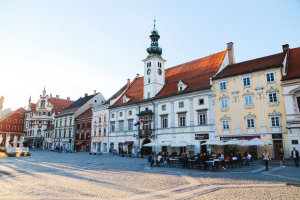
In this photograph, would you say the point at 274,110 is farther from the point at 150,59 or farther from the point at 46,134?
the point at 46,134

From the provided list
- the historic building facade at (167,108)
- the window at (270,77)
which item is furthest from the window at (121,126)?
→ the window at (270,77)

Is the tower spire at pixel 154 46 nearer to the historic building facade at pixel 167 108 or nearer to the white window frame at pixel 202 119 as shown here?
the historic building facade at pixel 167 108

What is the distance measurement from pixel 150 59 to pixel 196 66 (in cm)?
875

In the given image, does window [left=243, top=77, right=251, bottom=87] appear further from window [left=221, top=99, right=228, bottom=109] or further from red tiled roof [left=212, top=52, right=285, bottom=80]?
window [left=221, top=99, right=228, bottom=109]

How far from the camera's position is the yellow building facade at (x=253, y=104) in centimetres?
2511

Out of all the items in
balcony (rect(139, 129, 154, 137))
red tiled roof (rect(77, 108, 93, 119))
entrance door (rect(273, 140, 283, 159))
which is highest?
red tiled roof (rect(77, 108, 93, 119))

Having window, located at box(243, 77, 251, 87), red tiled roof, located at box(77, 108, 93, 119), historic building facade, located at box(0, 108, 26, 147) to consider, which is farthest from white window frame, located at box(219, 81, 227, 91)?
historic building facade, located at box(0, 108, 26, 147)

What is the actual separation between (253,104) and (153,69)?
1920 cm

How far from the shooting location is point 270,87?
26031 mm

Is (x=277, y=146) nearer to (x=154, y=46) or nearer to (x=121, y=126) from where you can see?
(x=121, y=126)

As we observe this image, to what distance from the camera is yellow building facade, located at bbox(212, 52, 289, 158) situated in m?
25.1

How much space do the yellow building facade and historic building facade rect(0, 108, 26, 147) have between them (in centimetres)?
7734

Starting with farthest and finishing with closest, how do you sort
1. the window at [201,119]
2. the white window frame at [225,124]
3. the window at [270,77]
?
the window at [201,119], the white window frame at [225,124], the window at [270,77]

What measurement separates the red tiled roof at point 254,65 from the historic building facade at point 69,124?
38.6 m
